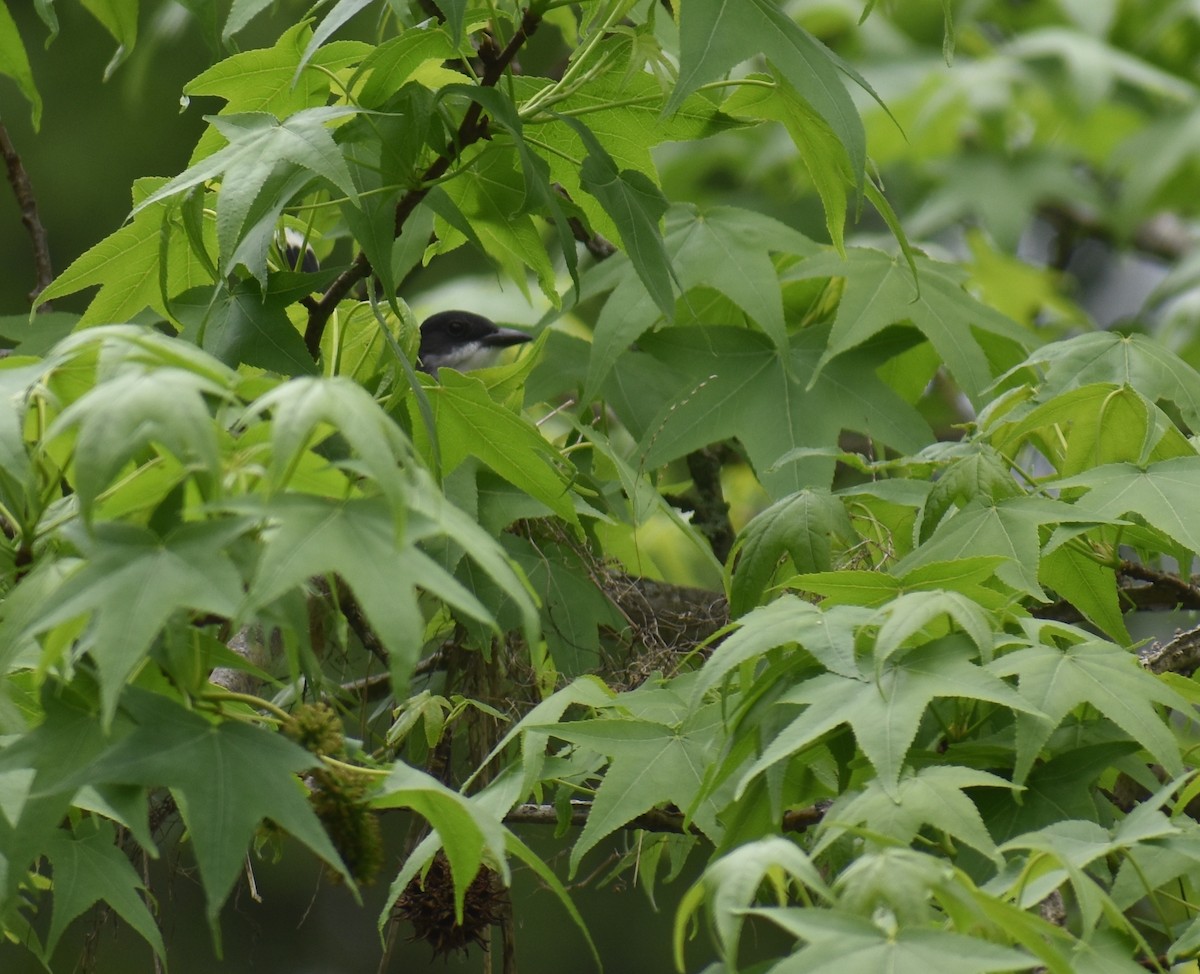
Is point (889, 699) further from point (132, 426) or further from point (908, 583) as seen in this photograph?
point (132, 426)

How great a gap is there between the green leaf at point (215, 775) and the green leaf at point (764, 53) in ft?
2.12

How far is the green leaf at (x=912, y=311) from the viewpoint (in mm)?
2070

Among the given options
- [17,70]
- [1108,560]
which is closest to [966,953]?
[1108,560]

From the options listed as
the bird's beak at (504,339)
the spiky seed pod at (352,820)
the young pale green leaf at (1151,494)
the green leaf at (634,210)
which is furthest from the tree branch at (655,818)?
the bird's beak at (504,339)

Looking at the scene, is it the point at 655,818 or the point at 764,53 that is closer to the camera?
the point at 764,53

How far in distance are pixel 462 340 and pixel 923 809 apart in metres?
2.70

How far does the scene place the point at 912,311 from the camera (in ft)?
6.96

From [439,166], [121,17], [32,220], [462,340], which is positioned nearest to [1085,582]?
[439,166]

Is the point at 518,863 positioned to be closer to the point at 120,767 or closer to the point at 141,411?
the point at 120,767

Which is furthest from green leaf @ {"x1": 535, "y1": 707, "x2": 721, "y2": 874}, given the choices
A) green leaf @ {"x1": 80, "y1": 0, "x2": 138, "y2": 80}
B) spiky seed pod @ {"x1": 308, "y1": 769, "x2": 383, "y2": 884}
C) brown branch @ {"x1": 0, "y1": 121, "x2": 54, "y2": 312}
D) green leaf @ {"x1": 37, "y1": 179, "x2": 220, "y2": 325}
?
brown branch @ {"x1": 0, "y1": 121, "x2": 54, "y2": 312}

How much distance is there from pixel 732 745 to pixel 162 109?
6.44 m

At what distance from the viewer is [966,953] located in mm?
964

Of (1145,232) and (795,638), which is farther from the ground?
(795,638)

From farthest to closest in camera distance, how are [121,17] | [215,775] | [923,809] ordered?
[121,17] < [923,809] < [215,775]
